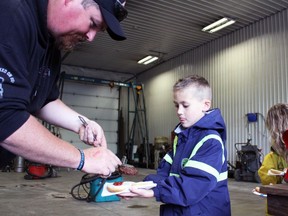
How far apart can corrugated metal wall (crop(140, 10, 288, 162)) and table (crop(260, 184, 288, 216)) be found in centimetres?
789

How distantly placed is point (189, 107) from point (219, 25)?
856 cm

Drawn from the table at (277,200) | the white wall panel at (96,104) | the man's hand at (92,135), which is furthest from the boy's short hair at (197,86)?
the white wall panel at (96,104)

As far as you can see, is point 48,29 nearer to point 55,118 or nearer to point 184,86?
point 55,118

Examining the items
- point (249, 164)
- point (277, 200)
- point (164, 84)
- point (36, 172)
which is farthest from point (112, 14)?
point (164, 84)

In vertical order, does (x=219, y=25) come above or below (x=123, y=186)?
above

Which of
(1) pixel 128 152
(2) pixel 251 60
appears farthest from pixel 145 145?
(2) pixel 251 60

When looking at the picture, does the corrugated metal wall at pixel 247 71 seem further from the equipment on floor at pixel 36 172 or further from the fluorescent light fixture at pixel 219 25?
the equipment on floor at pixel 36 172

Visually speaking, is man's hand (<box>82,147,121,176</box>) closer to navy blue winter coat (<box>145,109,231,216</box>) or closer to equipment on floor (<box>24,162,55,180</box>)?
navy blue winter coat (<box>145,109,231,216</box>)

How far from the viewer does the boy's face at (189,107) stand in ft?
6.69

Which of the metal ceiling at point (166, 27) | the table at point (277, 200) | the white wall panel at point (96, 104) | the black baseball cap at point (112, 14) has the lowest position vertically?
the table at point (277, 200)

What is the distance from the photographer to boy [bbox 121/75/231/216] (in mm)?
1687

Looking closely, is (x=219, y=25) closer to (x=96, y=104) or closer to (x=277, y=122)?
(x=96, y=104)

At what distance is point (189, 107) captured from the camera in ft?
6.70

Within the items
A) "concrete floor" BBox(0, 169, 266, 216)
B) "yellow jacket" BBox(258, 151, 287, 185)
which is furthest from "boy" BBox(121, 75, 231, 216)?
"concrete floor" BBox(0, 169, 266, 216)
